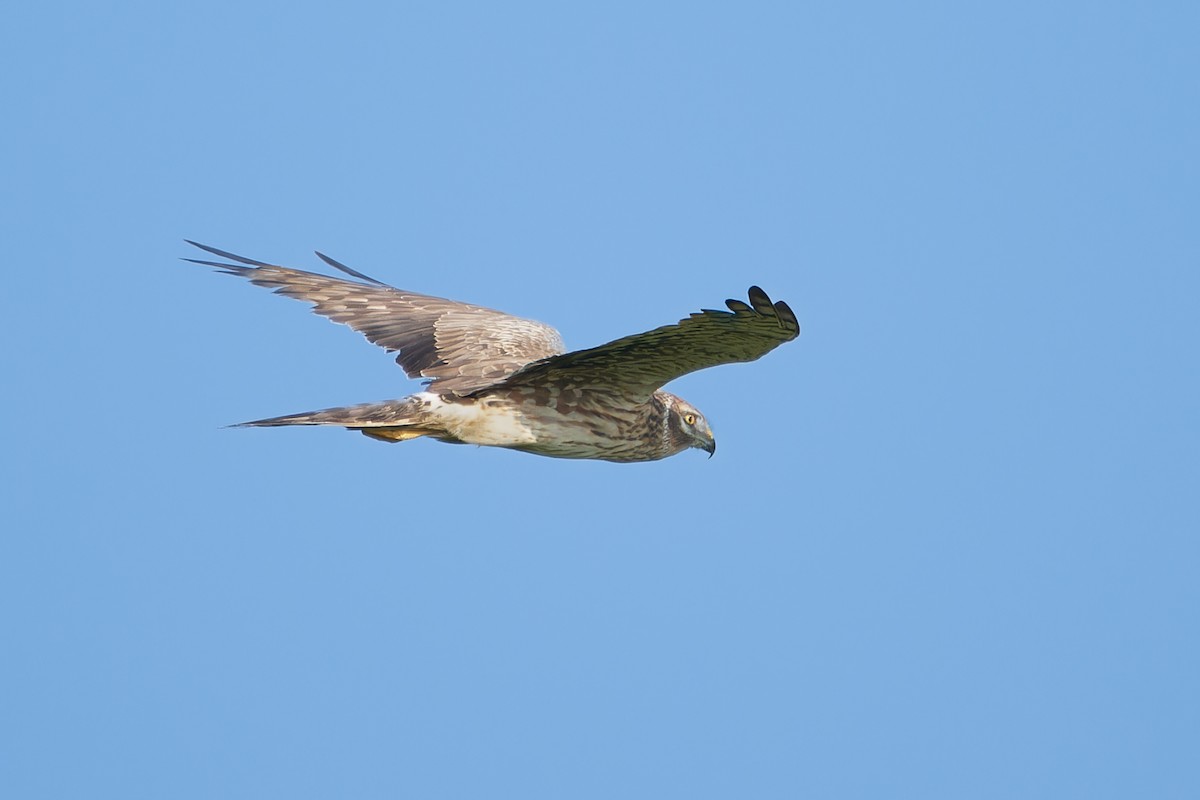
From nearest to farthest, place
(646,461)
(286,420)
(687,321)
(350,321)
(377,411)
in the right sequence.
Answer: (687,321)
(286,420)
(377,411)
(646,461)
(350,321)

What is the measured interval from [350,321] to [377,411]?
2.18 m

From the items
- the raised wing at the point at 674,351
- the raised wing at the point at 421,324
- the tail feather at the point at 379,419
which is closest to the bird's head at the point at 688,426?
the raised wing at the point at 674,351

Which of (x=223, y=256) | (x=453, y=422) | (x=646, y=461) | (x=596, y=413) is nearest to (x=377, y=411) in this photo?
(x=453, y=422)

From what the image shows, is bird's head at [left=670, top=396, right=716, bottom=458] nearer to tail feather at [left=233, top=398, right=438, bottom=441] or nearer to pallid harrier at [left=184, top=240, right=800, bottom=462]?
pallid harrier at [left=184, top=240, right=800, bottom=462]

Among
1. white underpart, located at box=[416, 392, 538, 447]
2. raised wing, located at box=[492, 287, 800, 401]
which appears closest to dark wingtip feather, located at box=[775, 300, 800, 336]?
raised wing, located at box=[492, 287, 800, 401]

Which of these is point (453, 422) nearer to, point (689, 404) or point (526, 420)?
point (526, 420)

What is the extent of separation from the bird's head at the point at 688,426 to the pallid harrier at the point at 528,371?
0.04 ft

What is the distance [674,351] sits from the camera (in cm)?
859

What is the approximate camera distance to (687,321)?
7797 mm

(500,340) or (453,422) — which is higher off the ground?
(500,340)

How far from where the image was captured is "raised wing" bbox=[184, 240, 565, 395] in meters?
10.5

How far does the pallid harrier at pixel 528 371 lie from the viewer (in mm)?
8305

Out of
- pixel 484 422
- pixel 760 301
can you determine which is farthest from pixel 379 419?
pixel 760 301

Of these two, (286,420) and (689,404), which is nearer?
(286,420)
